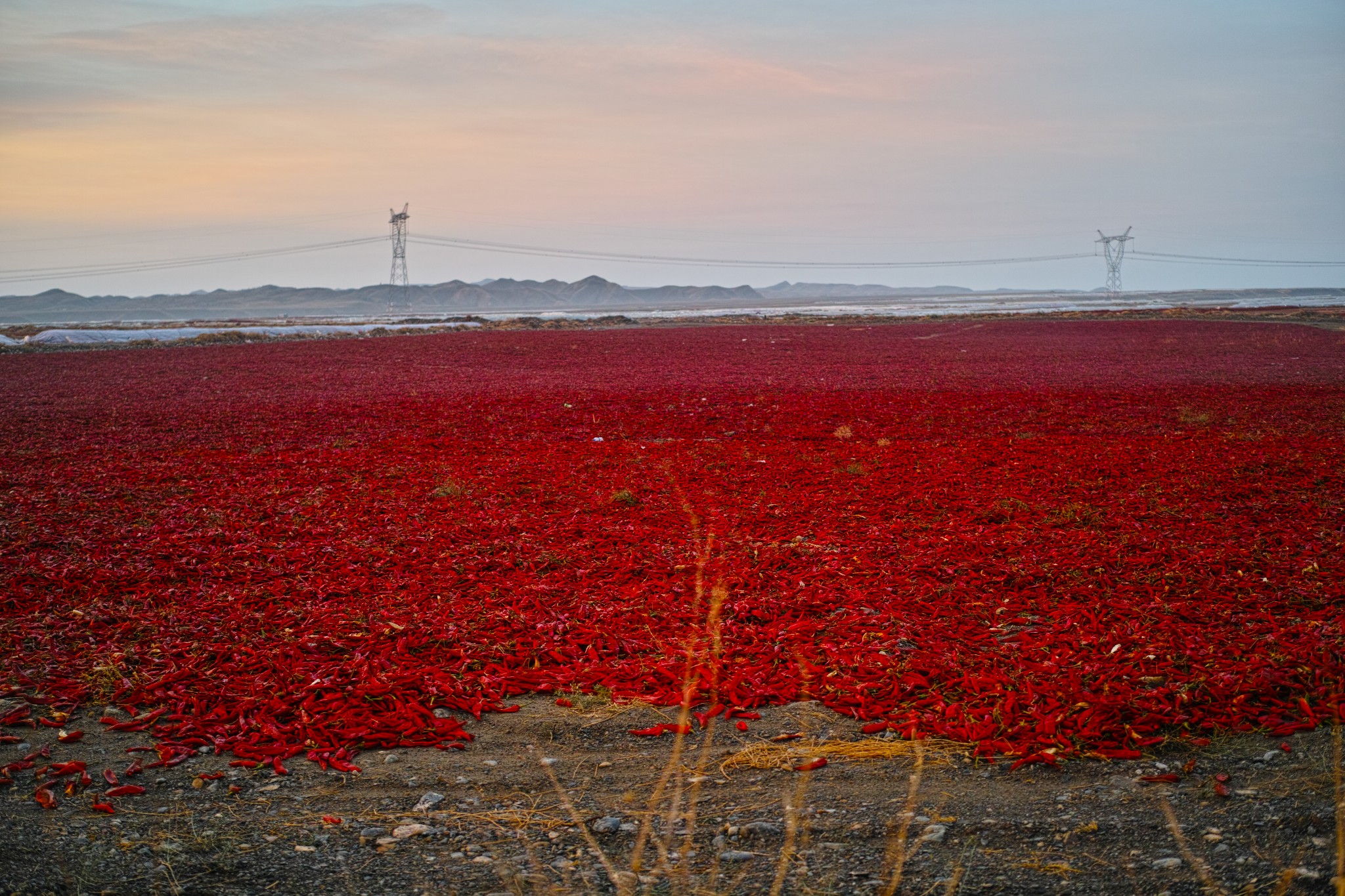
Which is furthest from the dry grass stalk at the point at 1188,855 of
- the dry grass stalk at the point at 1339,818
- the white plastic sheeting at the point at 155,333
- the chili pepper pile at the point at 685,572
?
the white plastic sheeting at the point at 155,333

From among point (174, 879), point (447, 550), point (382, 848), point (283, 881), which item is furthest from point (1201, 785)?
point (447, 550)

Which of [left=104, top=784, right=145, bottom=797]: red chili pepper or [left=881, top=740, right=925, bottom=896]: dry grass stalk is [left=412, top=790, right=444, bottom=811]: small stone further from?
[left=881, top=740, right=925, bottom=896]: dry grass stalk

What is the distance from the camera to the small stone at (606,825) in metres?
4.66

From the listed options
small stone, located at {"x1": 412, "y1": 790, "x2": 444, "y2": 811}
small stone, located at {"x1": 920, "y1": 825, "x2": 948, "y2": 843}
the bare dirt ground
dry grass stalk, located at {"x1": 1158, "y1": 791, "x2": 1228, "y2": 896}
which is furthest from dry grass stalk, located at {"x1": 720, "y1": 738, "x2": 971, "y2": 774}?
small stone, located at {"x1": 412, "y1": 790, "x2": 444, "y2": 811}

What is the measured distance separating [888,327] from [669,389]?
43101 mm

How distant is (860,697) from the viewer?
6133mm

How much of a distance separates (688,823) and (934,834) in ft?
4.31

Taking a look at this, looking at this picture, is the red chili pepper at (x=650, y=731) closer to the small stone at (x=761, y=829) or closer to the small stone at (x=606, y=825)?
the small stone at (x=606, y=825)

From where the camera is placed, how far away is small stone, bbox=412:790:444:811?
194 inches

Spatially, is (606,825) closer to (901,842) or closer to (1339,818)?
(901,842)

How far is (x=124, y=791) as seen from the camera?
5.02 metres

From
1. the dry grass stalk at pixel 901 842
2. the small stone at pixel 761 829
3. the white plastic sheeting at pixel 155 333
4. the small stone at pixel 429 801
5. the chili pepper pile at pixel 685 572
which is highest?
the white plastic sheeting at pixel 155 333

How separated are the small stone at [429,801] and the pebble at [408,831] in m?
0.18

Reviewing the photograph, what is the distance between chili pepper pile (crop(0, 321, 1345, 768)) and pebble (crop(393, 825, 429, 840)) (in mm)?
873
